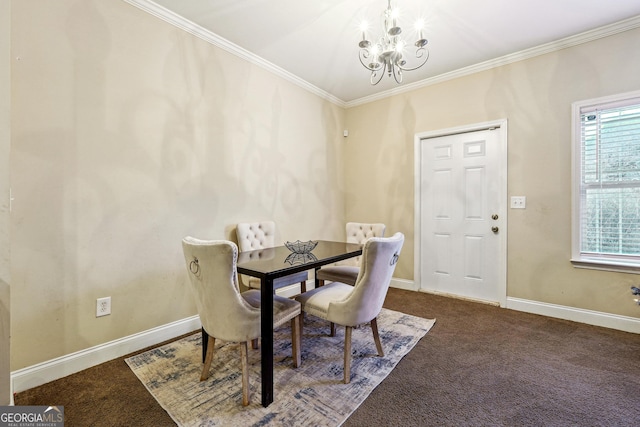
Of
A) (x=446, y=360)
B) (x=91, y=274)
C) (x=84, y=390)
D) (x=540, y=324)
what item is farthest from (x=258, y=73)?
(x=540, y=324)

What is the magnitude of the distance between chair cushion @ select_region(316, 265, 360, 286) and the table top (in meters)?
0.32

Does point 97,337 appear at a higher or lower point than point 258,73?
lower

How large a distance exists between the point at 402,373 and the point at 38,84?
295cm

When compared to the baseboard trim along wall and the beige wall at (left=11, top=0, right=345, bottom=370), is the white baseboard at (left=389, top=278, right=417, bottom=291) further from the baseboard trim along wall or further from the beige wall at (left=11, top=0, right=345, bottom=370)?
the beige wall at (left=11, top=0, right=345, bottom=370)

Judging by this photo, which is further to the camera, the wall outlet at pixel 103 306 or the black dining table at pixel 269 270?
the wall outlet at pixel 103 306

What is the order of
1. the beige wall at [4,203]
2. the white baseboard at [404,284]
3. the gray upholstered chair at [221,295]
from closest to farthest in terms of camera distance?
the beige wall at [4,203] < the gray upholstered chair at [221,295] < the white baseboard at [404,284]

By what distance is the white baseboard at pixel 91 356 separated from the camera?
5.44ft

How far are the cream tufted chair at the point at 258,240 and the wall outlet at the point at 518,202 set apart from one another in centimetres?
234

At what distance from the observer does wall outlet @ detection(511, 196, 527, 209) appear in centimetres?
291

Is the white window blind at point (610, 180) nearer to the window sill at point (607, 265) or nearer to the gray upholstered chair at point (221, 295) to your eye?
the window sill at point (607, 265)

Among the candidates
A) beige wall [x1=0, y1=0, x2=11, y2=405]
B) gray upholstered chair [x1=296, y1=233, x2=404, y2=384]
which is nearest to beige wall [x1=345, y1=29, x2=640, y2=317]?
gray upholstered chair [x1=296, y1=233, x2=404, y2=384]

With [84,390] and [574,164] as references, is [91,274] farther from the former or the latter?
[574,164]

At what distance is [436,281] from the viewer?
3525mm

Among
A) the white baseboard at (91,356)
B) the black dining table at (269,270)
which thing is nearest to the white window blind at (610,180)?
the black dining table at (269,270)
